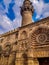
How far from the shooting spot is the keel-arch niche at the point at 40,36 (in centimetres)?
2081

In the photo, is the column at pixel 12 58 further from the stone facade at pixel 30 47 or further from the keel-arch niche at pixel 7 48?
the keel-arch niche at pixel 7 48

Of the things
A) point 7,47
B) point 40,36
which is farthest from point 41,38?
point 7,47

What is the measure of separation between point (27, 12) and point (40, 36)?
13.6m

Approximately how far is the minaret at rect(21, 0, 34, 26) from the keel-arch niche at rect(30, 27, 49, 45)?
1042cm

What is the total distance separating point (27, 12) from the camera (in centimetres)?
3397

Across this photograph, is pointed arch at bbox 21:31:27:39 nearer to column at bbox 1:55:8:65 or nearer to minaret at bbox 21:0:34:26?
column at bbox 1:55:8:65

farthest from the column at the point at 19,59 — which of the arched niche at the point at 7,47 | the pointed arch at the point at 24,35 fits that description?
the arched niche at the point at 7,47

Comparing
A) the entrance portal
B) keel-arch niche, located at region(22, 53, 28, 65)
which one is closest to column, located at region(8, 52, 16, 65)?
keel-arch niche, located at region(22, 53, 28, 65)

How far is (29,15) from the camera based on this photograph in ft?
110

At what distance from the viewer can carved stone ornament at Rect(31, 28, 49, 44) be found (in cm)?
2081

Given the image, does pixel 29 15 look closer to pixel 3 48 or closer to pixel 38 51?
pixel 3 48

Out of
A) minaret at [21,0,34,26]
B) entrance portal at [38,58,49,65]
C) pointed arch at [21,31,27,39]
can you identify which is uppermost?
minaret at [21,0,34,26]

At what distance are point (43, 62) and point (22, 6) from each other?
18796 mm

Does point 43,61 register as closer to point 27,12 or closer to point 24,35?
point 24,35
